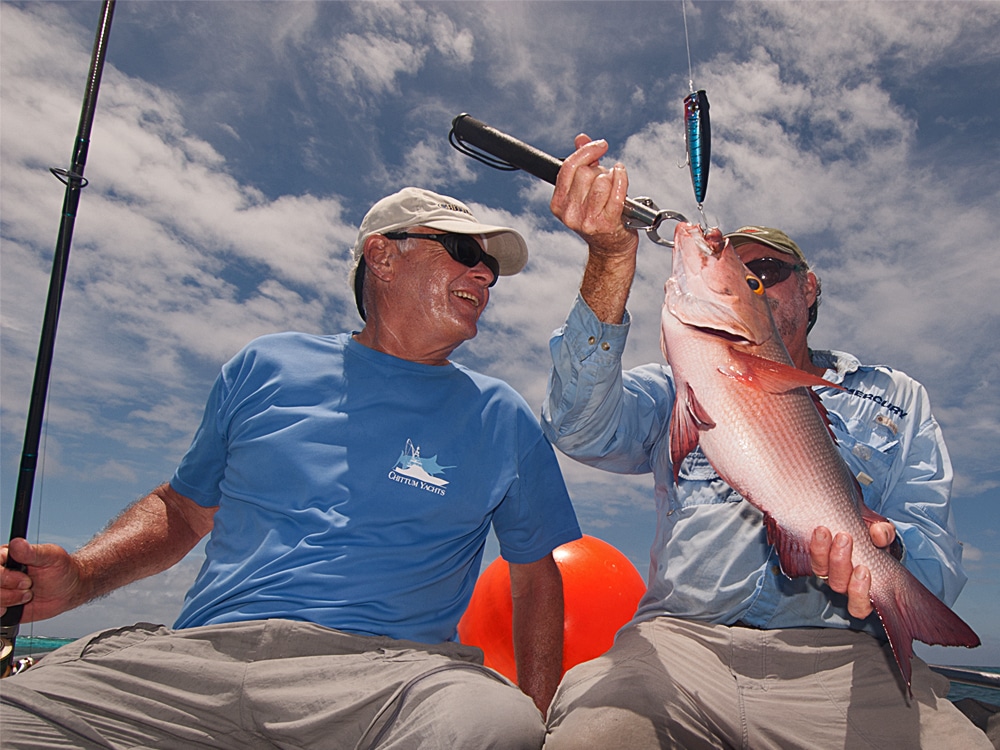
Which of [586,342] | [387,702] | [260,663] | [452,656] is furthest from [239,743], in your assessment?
[586,342]

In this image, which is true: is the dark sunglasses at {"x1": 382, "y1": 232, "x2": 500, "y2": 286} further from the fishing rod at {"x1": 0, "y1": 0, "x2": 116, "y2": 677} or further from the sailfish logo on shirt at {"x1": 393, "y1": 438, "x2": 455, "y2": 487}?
the fishing rod at {"x1": 0, "y1": 0, "x2": 116, "y2": 677}

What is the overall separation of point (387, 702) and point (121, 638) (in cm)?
116

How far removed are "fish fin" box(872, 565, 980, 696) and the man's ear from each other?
9.32 ft

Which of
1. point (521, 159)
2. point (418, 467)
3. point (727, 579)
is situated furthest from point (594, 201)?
point (727, 579)

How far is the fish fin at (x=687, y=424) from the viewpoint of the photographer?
8.01 feet

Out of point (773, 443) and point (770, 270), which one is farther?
point (770, 270)

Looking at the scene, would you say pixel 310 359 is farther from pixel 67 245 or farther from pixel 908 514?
pixel 908 514

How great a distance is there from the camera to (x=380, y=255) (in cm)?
396

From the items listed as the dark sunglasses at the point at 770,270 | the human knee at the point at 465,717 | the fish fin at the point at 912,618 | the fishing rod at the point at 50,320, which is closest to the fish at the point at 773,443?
the fish fin at the point at 912,618

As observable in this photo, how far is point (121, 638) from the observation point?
9.09ft

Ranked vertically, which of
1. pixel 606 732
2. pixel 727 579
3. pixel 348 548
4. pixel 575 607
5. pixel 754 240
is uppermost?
pixel 754 240

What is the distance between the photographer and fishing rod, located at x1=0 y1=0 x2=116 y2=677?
9.57 ft

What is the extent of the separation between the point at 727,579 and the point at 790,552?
80 centimetres

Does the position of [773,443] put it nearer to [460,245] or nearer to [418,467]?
[418,467]
